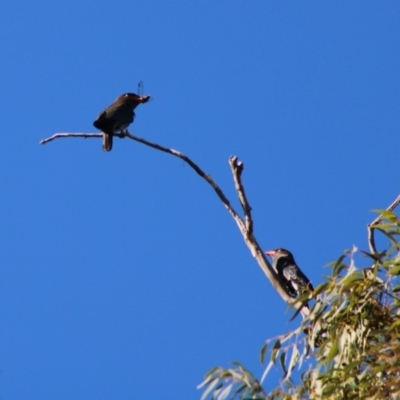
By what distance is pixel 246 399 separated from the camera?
4.55 m

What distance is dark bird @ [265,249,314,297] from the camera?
800 cm

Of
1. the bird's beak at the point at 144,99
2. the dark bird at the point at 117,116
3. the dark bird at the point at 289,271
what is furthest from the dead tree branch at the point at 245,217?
the bird's beak at the point at 144,99

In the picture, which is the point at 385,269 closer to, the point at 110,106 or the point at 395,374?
the point at 395,374

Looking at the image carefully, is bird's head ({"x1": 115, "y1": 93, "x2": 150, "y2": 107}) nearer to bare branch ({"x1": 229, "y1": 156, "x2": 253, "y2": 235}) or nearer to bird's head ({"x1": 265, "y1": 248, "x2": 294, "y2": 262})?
bird's head ({"x1": 265, "y1": 248, "x2": 294, "y2": 262})

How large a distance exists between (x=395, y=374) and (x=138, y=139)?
7.80 ft

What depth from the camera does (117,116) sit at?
9.90m

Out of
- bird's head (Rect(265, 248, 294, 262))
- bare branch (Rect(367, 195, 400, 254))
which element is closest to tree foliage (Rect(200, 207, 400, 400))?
bare branch (Rect(367, 195, 400, 254))

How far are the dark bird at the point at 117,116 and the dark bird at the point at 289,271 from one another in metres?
1.66

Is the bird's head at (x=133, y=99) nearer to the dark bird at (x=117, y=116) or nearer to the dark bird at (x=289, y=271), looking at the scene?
the dark bird at (x=117, y=116)

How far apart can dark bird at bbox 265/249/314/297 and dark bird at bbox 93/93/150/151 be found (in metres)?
1.66

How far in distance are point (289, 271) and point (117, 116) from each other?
2.29 meters

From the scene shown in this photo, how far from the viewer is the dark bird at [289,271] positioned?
26.2 feet

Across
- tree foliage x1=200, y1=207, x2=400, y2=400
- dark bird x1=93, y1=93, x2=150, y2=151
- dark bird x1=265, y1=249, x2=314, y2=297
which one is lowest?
tree foliage x1=200, y1=207, x2=400, y2=400

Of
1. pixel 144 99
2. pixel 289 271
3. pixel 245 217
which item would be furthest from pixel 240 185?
pixel 144 99
